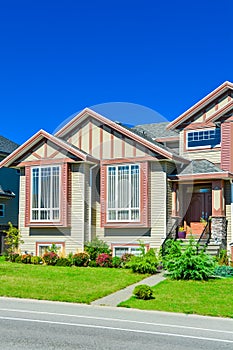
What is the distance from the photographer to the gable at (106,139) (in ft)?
85.8

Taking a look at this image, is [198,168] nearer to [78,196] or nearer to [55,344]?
[78,196]

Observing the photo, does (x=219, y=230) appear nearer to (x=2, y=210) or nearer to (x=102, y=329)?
(x=102, y=329)

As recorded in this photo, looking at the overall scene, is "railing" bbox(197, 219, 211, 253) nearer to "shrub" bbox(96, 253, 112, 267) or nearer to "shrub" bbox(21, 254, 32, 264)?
"shrub" bbox(96, 253, 112, 267)

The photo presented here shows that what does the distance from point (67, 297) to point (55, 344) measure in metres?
6.83

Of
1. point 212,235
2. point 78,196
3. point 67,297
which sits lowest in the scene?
point 67,297

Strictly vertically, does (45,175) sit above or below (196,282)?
above

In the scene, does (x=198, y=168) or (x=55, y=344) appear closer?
(x=55, y=344)

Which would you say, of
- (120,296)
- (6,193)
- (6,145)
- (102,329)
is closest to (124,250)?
(120,296)

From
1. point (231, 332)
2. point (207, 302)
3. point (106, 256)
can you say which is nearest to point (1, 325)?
point (231, 332)

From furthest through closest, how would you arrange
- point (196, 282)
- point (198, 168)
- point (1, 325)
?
point (198, 168)
point (196, 282)
point (1, 325)

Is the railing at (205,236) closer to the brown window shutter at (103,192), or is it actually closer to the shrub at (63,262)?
the brown window shutter at (103,192)

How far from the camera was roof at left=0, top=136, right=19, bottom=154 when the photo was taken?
39.2 m

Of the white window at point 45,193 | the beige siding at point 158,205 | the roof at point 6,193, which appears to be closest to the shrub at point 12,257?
the white window at point 45,193

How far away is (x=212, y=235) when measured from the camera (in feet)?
83.8
